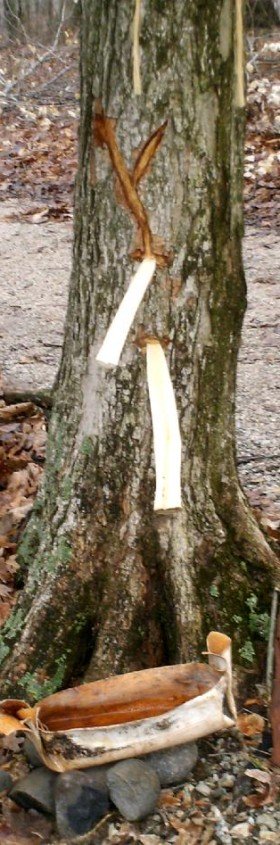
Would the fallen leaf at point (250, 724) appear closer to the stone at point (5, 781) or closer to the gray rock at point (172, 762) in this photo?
the gray rock at point (172, 762)

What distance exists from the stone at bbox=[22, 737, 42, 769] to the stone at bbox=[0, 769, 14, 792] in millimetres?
76

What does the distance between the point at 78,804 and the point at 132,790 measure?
150 mm

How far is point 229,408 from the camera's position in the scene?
116 inches

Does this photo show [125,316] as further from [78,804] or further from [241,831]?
[241,831]

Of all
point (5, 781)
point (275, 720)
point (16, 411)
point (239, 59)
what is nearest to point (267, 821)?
point (275, 720)

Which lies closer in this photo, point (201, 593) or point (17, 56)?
point (201, 593)

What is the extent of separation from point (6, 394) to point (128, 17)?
3.15 meters

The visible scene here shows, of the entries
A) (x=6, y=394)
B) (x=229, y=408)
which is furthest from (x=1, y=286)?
(x=229, y=408)

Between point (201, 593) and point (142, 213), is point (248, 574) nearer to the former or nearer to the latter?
point (201, 593)

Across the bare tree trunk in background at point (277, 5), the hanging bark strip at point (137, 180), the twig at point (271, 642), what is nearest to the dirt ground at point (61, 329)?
the twig at point (271, 642)

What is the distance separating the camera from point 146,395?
274 cm

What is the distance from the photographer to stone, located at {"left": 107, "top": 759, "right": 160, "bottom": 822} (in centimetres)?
261

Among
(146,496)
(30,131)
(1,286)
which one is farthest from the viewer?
(30,131)

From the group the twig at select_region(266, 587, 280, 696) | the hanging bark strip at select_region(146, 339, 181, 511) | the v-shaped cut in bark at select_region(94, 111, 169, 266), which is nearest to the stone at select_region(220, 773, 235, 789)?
the twig at select_region(266, 587, 280, 696)
